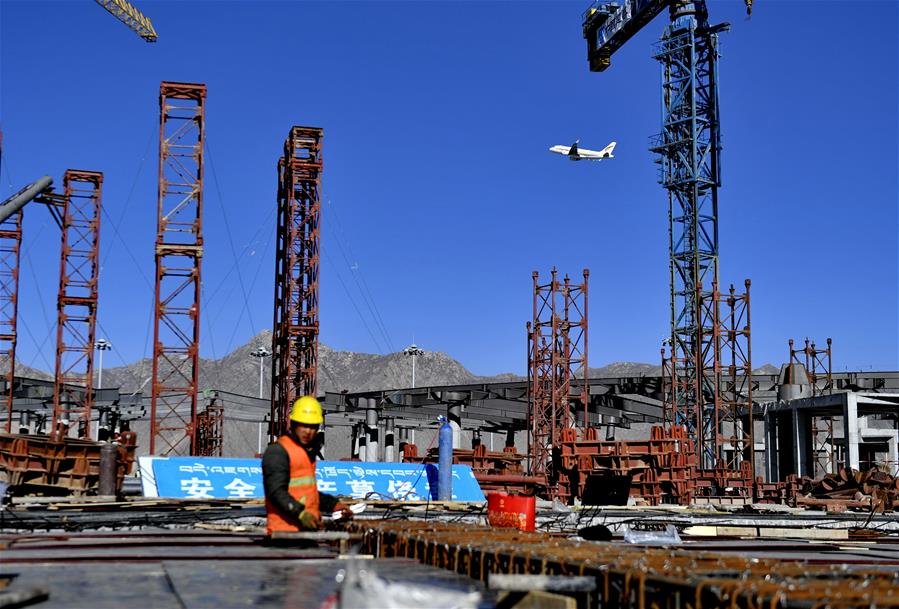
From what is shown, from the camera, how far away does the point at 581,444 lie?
39.4 metres

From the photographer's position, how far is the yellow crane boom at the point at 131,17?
92500 millimetres

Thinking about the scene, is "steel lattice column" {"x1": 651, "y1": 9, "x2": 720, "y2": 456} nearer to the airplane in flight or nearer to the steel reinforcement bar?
the airplane in flight

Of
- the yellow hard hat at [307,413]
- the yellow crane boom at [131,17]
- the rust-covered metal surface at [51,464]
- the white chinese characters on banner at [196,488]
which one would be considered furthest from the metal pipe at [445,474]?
the yellow crane boom at [131,17]

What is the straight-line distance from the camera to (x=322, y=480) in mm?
23078

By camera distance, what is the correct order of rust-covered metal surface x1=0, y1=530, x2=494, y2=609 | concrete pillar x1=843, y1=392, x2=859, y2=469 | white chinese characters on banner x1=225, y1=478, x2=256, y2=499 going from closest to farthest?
rust-covered metal surface x1=0, y1=530, x2=494, y2=609 < white chinese characters on banner x1=225, y1=478, x2=256, y2=499 < concrete pillar x1=843, y1=392, x2=859, y2=469

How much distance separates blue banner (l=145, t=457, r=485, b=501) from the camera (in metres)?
22.2

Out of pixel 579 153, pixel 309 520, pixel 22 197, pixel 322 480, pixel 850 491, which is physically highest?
pixel 579 153

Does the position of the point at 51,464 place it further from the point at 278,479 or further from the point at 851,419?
the point at 851,419

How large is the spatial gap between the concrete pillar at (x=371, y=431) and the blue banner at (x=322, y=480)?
39.7 m

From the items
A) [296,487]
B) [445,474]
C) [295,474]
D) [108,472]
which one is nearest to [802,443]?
[445,474]

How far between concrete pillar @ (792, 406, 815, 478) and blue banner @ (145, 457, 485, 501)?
37901mm

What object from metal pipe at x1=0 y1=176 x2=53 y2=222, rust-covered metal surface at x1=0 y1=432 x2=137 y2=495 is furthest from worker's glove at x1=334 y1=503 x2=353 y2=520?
metal pipe at x1=0 y1=176 x2=53 y2=222

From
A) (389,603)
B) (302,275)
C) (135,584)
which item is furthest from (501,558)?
(302,275)

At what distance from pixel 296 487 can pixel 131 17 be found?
9137 cm
